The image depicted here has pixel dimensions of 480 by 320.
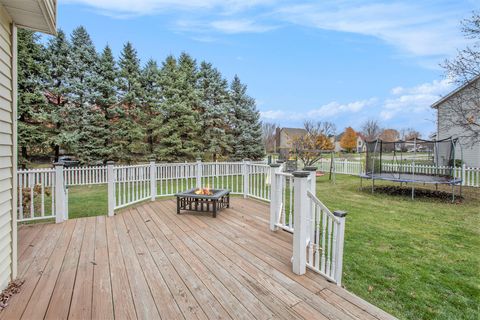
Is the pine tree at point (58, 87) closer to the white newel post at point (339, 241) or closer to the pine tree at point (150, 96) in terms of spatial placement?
the pine tree at point (150, 96)

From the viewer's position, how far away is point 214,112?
46.0ft

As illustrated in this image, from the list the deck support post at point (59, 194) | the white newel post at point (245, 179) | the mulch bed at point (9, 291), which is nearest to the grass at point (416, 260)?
the white newel post at point (245, 179)

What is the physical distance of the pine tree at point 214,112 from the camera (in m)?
14.1

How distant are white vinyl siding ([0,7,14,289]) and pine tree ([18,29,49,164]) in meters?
10.7

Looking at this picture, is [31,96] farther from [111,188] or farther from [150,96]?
[111,188]

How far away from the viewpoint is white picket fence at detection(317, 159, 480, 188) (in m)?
9.20

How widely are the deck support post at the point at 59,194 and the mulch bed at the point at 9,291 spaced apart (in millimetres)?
2387

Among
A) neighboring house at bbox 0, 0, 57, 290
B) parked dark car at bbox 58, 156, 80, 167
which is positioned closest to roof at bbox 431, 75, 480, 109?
neighboring house at bbox 0, 0, 57, 290

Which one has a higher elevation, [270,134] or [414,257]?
[270,134]

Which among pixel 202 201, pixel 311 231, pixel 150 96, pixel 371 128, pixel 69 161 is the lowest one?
pixel 202 201

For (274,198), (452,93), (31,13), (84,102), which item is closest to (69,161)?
(84,102)

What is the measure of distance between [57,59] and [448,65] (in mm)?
17064

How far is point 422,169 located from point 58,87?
17.7m

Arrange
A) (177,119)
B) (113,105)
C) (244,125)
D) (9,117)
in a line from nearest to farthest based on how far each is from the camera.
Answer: (9,117) < (113,105) < (177,119) < (244,125)
